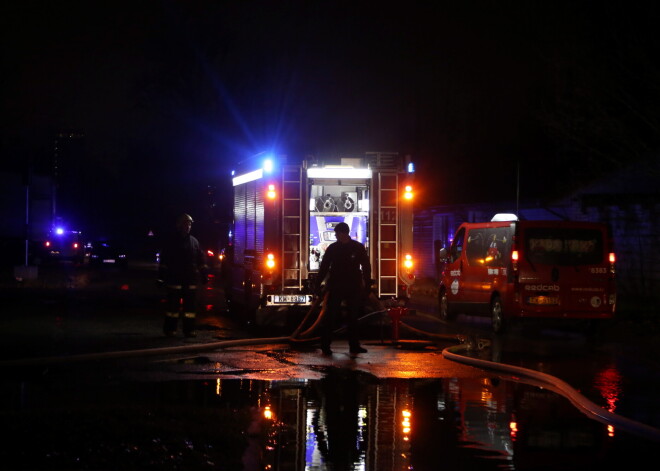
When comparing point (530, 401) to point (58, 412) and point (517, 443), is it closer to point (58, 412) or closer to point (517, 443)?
point (517, 443)

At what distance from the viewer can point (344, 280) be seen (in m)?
13.2

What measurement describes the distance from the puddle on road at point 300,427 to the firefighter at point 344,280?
105 inches

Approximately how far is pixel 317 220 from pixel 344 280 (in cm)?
374

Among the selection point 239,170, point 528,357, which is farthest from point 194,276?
point 528,357

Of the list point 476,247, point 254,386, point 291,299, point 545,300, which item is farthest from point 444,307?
point 254,386

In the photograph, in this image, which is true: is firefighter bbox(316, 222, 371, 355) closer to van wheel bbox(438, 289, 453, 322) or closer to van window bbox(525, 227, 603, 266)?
van window bbox(525, 227, 603, 266)

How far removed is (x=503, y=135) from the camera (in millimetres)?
→ 46469

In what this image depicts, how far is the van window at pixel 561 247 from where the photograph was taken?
16.0 meters

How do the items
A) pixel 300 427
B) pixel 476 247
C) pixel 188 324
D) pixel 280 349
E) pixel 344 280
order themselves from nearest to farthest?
pixel 300 427
pixel 344 280
pixel 280 349
pixel 188 324
pixel 476 247

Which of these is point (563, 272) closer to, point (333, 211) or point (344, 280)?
point (333, 211)

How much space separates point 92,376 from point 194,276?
456 centimetres

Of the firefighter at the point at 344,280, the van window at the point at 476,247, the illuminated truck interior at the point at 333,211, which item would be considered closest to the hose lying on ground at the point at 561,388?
the firefighter at the point at 344,280

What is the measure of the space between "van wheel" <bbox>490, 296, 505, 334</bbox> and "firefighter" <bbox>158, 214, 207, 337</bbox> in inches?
207

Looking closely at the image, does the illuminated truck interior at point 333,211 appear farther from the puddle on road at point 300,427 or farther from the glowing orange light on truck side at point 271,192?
the puddle on road at point 300,427
